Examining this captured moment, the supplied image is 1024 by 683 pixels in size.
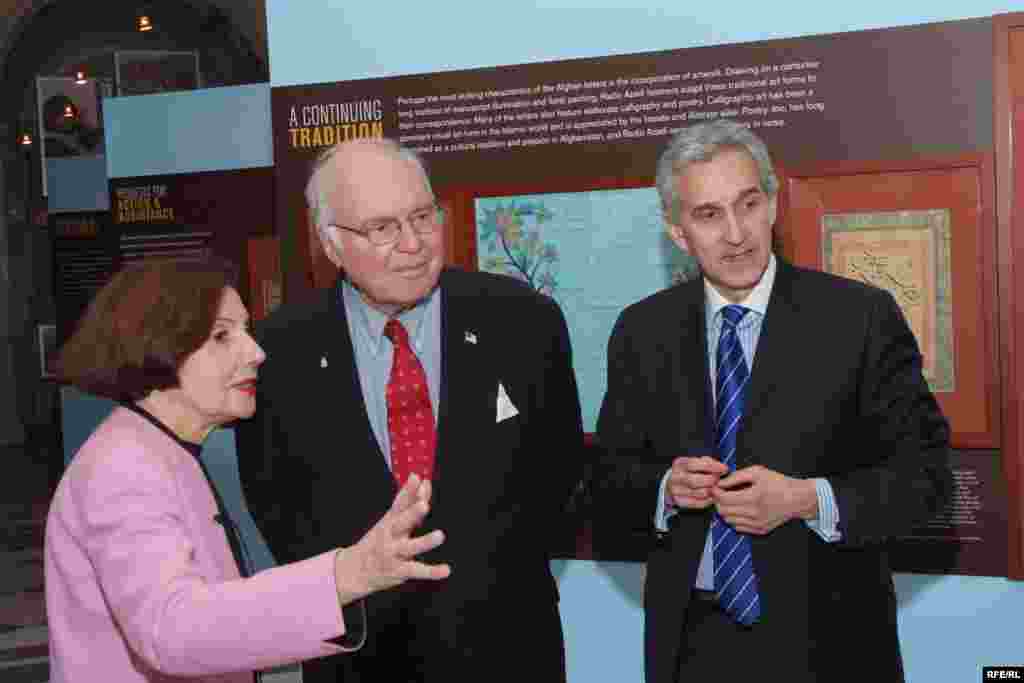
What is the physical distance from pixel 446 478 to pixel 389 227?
59cm

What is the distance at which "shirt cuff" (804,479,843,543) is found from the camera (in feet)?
9.70

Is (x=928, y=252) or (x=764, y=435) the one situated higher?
(x=928, y=252)

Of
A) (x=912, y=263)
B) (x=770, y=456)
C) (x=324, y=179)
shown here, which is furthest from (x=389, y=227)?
(x=912, y=263)

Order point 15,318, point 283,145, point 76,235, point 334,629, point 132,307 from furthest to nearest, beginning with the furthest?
point 15,318
point 76,235
point 283,145
point 132,307
point 334,629

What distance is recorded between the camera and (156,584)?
212cm

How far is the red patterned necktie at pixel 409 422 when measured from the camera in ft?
10.6

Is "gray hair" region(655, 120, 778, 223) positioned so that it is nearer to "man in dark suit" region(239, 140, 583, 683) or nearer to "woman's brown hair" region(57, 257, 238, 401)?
"man in dark suit" region(239, 140, 583, 683)

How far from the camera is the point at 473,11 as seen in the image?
14.8 ft

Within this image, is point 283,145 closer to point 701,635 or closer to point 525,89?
point 525,89

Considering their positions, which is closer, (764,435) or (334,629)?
(334,629)

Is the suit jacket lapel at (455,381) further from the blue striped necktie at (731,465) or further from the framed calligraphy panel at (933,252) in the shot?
the framed calligraphy panel at (933,252)

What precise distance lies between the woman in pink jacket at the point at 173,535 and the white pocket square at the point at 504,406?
31.3 inches

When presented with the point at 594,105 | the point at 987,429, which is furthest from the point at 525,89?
the point at 987,429

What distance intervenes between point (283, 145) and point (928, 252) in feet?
7.12
